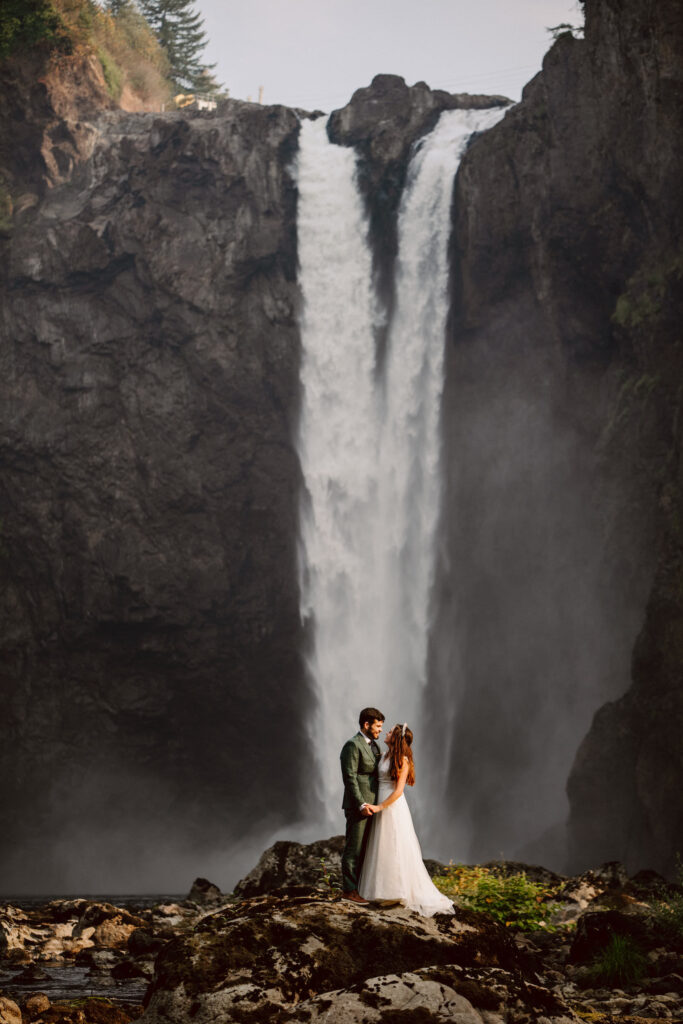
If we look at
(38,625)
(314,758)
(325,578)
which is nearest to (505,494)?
(325,578)

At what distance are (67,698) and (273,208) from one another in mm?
21296

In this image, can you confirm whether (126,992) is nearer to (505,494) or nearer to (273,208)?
(505,494)

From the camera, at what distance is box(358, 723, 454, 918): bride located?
9102 mm

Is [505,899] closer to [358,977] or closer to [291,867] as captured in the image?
[358,977]

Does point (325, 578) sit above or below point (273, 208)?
below

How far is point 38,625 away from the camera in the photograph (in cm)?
3853

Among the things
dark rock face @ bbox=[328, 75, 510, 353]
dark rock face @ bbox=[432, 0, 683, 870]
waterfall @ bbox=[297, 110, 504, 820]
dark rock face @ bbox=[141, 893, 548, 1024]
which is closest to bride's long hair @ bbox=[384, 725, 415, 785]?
dark rock face @ bbox=[141, 893, 548, 1024]

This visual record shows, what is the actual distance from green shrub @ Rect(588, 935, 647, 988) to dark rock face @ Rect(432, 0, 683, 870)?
40.3 feet

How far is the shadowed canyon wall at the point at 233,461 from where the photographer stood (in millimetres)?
33344

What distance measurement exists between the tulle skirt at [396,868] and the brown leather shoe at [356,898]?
8cm

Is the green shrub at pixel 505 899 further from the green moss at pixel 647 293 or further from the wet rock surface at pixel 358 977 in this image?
the green moss at pixel 647 293

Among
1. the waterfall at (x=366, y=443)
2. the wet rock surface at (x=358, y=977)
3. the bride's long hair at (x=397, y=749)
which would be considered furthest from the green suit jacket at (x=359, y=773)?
the waterfall at (x=366, y=443)

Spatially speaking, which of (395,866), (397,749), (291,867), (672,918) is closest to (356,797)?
(397,749)

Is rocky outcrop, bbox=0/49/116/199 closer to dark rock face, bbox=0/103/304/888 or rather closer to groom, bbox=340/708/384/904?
dark rock face, bbox=0/103/304/888
